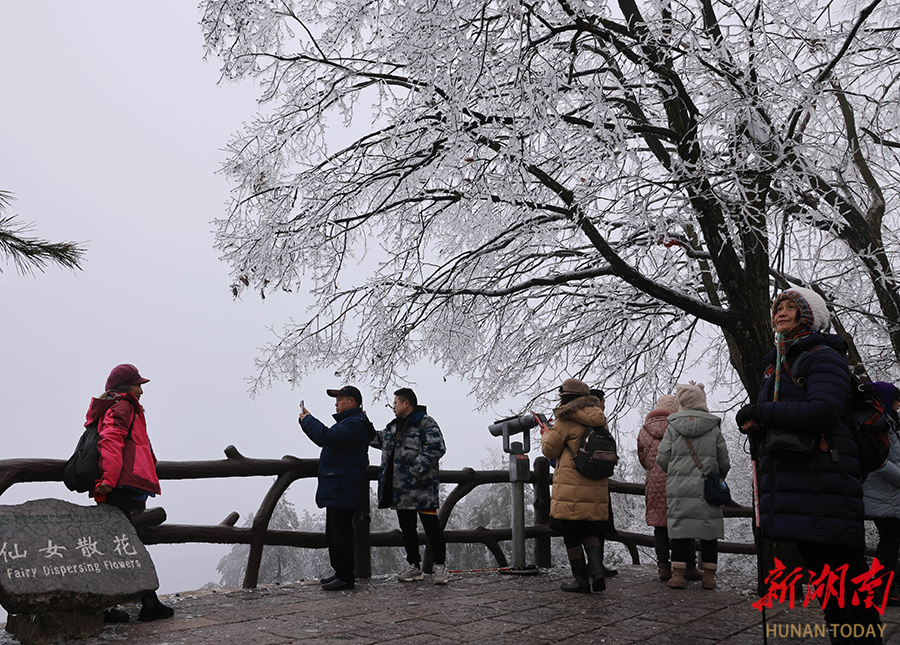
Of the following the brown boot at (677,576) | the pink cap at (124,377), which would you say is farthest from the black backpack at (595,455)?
the pink cap at (124,377)

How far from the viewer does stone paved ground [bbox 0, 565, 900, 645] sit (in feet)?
13.3

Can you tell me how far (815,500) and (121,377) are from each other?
14.5 feet

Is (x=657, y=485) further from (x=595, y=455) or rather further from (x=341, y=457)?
(x=341, y=457)

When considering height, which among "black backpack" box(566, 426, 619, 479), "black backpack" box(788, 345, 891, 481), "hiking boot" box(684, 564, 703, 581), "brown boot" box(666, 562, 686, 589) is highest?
"black backpack" box(788, 345, 891, 481)

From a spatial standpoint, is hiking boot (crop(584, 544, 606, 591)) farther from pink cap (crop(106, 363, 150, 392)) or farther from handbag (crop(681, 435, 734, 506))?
pink cap (crop(106, 363, 150, 392))

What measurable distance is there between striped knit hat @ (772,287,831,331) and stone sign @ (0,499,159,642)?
14.6ft

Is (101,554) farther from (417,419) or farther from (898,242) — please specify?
(898,242)

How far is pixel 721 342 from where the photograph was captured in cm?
1157

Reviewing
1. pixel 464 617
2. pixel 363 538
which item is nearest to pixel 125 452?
pixel 464 617

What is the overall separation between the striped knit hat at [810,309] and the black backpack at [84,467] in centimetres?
443

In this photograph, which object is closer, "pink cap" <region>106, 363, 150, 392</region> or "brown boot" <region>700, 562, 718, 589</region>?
→ "pink cap" <region>106, 363, 150, 392</region>

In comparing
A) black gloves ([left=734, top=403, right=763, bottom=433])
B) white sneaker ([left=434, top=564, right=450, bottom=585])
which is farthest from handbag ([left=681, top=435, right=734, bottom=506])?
black gloves ([left=734, top=403, right=763, bottom=433])

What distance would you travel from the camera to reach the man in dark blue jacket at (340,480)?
19.4 ft

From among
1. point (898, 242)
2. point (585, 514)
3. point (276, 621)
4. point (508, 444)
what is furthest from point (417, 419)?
point (898, 242)
